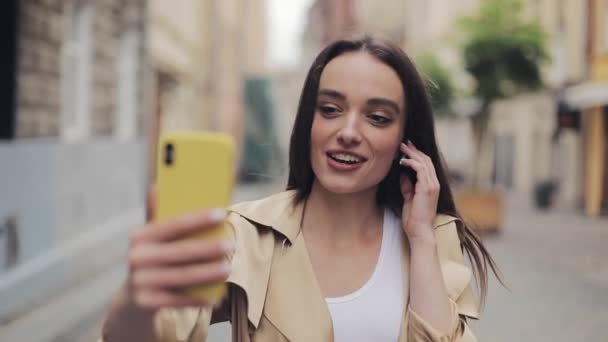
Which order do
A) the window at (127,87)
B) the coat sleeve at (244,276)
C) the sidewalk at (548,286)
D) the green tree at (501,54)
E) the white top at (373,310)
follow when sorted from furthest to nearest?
the green tree at (501,54) → the window at (127,87) → the sidewalk at (548,286) → the white top at (373,310) → the coat sleeve at (244,276)

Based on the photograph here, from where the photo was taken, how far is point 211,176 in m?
1.07

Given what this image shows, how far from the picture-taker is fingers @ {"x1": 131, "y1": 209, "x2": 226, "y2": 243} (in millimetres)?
1003

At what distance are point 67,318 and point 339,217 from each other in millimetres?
5120

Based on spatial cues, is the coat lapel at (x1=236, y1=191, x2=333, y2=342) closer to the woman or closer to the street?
the woman

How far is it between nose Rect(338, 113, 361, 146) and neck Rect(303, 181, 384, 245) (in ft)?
0.65

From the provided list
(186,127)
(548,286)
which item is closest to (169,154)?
(548,286)

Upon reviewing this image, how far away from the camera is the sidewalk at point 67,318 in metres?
5.91

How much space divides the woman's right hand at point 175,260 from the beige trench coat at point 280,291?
25.5 inches

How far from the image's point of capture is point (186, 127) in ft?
86.3

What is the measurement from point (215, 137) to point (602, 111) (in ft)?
62.7

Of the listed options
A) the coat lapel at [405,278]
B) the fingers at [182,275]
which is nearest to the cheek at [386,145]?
the coat lapel at [405,278]

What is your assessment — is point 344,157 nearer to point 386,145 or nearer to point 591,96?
point 386,145

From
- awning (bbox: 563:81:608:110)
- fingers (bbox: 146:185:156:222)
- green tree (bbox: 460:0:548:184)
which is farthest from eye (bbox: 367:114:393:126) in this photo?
awning (bbox: 563:81:608:110)

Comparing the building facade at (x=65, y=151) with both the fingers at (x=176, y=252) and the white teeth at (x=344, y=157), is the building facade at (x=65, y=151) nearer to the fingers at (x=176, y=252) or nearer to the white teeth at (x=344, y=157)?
the white teeth at (x=344, y=157)
